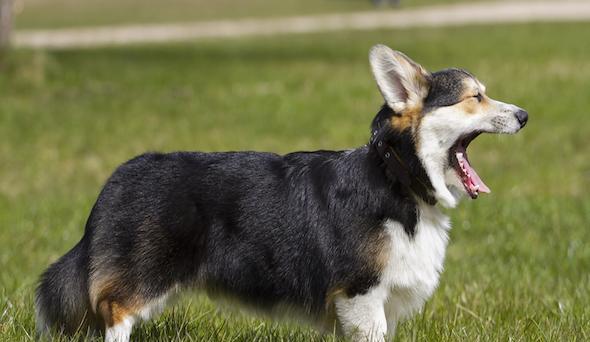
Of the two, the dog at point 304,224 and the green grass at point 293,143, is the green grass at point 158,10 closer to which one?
the green grass at point 293,143

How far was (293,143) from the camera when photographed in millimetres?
14055

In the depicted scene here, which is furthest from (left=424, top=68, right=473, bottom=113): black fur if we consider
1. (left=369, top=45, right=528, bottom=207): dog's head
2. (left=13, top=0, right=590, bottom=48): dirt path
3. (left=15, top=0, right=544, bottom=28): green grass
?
(left=15, top=0, right=544, bottom=28): green grass

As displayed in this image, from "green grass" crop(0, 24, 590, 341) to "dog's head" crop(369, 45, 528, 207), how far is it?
962mm

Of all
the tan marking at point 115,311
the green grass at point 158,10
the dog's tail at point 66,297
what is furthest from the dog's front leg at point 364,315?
the green grass at point 158,10

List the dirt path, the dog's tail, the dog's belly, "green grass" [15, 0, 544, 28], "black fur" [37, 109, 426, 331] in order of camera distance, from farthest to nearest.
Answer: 1. "green grass" [15, 0, 544, 28]
2. the dirt path
3. the dog's tail
4. "black fur" [37, 109, 426, 331]
5. the dog's belly

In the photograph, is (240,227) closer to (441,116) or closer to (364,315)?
(364,315)

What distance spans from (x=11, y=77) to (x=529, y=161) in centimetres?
989

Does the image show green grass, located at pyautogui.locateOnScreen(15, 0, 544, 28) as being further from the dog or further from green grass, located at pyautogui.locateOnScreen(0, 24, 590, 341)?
the dog

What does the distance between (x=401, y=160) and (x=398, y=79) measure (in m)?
0.38

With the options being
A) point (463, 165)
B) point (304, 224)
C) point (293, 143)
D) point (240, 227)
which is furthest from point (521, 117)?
point (293, 143)

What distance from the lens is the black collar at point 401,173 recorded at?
442 centimetres

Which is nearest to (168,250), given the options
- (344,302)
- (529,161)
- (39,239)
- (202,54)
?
(344,302)

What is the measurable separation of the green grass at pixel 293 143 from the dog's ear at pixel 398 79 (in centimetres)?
130

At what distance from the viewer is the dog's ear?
4.45 metres
